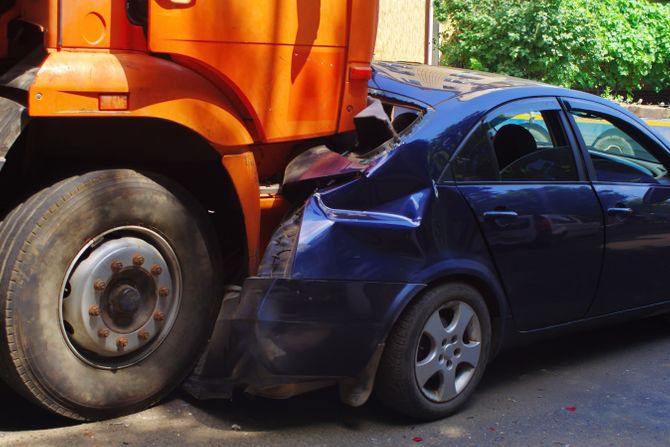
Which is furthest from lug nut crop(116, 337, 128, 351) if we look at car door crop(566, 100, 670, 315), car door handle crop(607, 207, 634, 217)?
car door handle crop(607, 207, 634, 217)

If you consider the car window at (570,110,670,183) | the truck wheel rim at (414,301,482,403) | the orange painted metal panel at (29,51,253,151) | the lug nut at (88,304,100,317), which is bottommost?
the truck wheel rim at (414,301,482,403)

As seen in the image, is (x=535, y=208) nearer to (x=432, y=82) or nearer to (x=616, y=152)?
(x=432, y=82)

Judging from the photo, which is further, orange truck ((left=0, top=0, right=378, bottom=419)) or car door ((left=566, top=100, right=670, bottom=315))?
car door ((left=566, top=100, right=670, bottom=315))

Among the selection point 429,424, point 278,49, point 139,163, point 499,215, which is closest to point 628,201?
point 499,215

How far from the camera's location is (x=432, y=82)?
4848 mm

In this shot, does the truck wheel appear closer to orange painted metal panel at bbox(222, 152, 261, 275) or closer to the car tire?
orange painted metal panel at bbox(222, 152, 261, 275)

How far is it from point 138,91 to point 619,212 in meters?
2.82

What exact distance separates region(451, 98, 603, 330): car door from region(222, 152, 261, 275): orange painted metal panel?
3.29 ft

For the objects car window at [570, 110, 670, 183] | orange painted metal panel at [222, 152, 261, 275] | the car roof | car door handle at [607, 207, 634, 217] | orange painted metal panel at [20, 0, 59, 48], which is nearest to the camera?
orange painted metal panel at [20, 0, 59, 48]

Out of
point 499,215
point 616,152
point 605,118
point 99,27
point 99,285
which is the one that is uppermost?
point 99,27

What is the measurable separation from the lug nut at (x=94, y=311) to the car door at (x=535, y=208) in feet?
6.00

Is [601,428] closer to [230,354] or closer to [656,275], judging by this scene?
[656,275]

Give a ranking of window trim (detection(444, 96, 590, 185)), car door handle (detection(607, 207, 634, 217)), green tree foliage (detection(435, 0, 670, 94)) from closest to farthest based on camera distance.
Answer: window trim (detection(444, 96, 590, 185)), car door handle (detection(607, 207, 634, 217)), green tree foliage (detection(435, 0, 670, 94))

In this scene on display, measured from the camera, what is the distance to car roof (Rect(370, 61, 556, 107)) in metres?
4.62
